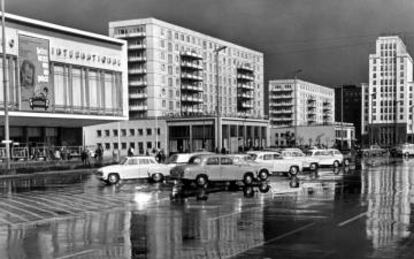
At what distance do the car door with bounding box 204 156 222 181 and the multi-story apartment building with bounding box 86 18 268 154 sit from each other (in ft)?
227

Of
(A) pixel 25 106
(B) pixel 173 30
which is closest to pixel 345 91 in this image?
(B) pixel 173 30

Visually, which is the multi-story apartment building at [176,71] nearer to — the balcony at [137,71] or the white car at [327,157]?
the balcony at [137,71]

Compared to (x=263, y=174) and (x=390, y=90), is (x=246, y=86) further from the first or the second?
(x=263, y=174)

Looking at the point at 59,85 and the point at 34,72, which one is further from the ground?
the point at 34,72

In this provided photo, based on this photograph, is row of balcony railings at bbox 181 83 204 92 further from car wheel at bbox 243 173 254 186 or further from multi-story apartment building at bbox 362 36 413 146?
car wheel at bbox 243 173 254 186

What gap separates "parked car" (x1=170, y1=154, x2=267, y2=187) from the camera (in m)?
26.1

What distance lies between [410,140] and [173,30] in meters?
78.7

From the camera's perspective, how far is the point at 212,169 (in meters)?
26.7

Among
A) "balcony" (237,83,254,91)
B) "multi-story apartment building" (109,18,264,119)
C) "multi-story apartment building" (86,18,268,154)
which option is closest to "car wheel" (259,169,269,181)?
"multi-story apartment building" (86,18,268,154)

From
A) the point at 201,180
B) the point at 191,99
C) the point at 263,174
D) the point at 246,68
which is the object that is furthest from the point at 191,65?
the point at 201,180

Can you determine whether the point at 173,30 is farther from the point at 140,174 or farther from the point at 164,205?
the point at 164,205

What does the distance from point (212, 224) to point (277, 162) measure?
21.1m

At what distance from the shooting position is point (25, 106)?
5972 centimetres

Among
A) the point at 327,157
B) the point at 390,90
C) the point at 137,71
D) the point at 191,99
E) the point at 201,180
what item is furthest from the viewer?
the point at 390,90
